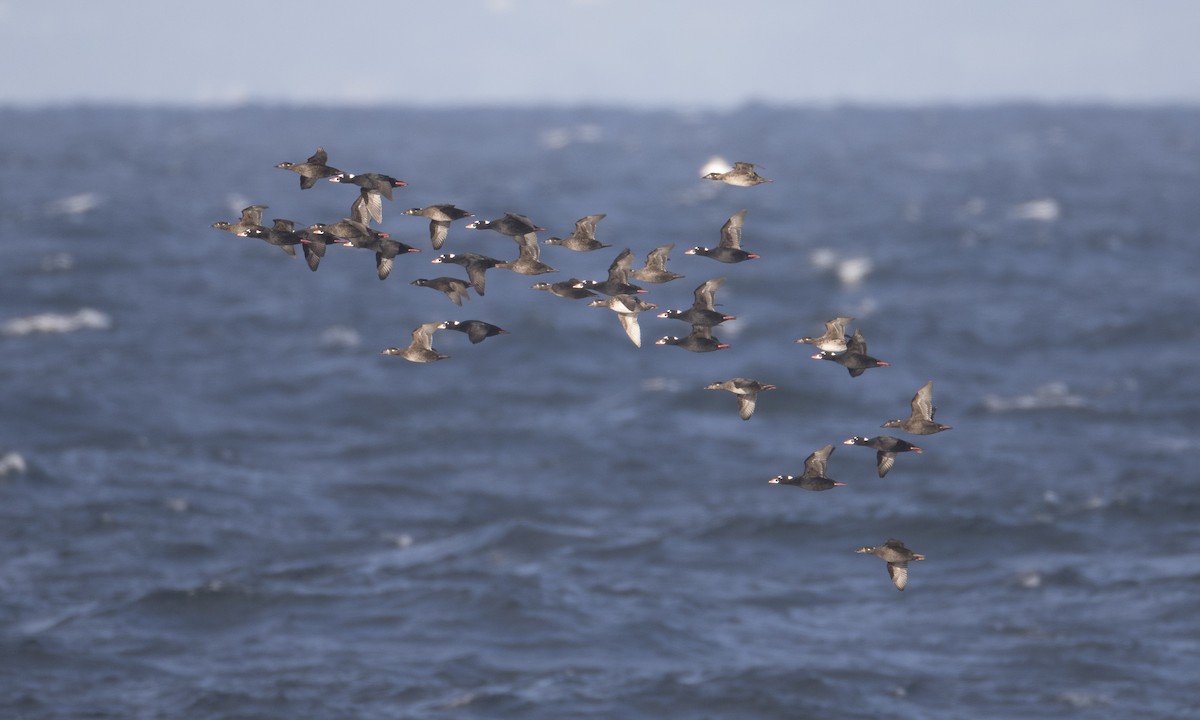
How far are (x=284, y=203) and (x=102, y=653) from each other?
87.9 m

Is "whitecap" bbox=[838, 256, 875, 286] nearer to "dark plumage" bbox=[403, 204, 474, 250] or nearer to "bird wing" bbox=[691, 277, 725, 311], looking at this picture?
"bird wing" bbox=[691, 277, 725, 311]

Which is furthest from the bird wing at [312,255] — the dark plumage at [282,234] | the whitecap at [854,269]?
the whitecap at [854,269]

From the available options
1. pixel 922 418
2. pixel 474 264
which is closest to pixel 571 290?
pixel 474 264

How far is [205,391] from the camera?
74500 millimetres

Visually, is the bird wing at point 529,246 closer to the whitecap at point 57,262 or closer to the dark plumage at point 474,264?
the dark plumage at point 474,264

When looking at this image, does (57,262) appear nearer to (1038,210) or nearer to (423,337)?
(1038,210)

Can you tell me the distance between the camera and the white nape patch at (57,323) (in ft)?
276

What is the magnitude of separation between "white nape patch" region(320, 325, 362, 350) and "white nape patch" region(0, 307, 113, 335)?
10.5 m

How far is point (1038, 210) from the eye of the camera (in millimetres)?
132250

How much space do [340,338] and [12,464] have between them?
81.3ft

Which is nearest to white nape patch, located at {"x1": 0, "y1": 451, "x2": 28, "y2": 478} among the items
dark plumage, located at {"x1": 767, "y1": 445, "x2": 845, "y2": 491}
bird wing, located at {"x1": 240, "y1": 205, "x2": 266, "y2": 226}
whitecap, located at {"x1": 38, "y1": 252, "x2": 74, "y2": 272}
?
bird wing, located at {"x1": 240, "y1": 205, "x2": 266, "y2": 226}

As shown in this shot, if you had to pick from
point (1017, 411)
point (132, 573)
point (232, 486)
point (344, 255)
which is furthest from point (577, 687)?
point (344, 255)

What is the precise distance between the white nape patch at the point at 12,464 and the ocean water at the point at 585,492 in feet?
0.68

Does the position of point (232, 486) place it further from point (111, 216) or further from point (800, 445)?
point (111, 216)
